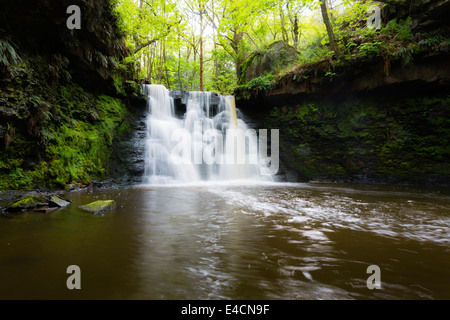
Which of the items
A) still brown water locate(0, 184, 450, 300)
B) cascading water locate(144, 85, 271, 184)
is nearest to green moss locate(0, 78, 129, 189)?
cascading water locate(144, 85, 271, 184)

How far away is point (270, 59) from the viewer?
1238cm

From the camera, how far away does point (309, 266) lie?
1915 millimetres

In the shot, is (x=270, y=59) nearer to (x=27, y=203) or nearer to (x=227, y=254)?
(x=27, y=203)

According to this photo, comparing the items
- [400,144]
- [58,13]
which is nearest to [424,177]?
[400,144]

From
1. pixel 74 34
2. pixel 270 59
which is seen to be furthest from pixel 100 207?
pixel 270 59

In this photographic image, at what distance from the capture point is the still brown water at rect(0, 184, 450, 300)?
156 centimetres

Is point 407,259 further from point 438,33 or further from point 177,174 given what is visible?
point 438,33

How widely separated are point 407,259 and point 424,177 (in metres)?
7.99

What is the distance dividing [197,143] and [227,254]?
8472 millimetres

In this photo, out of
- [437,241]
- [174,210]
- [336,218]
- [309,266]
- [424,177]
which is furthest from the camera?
[424,177]

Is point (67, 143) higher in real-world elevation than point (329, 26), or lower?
lower

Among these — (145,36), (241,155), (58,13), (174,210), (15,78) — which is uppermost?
(145,36)

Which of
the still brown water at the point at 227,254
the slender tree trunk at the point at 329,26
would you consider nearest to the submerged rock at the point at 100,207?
the still brown water at the point at 227,254

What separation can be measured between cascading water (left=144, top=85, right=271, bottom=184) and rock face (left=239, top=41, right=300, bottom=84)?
2.31m
